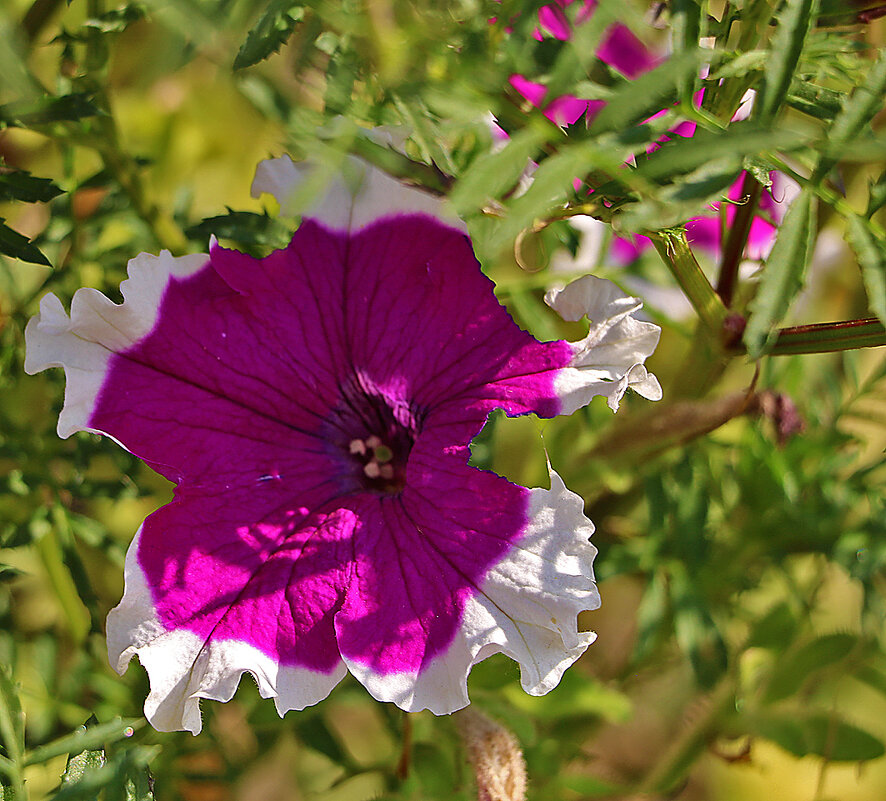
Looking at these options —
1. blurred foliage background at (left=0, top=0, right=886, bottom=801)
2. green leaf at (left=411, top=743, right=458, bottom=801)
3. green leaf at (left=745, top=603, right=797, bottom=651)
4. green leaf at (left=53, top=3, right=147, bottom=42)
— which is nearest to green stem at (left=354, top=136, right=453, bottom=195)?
blurred foliage background at (left=0, top=0, right=886, bottom=801)

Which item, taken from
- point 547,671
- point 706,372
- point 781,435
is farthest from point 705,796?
point 547,671

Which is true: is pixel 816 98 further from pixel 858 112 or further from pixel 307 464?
pixel 307 464

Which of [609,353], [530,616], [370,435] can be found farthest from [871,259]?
[370,435]

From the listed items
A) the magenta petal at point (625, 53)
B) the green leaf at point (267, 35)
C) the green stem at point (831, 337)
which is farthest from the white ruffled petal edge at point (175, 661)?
the magenta petal at point (625, 53)

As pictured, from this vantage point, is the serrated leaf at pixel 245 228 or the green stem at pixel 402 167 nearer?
the green stem at pixel 402 167

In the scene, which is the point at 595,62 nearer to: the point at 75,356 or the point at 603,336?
the point at 603,336

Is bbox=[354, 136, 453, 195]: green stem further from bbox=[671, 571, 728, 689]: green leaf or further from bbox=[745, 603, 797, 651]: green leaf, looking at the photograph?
bbox=[745, 603, 797, 651]: green leaf

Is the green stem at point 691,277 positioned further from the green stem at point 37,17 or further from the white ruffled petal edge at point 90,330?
the green stem at point 37,17
